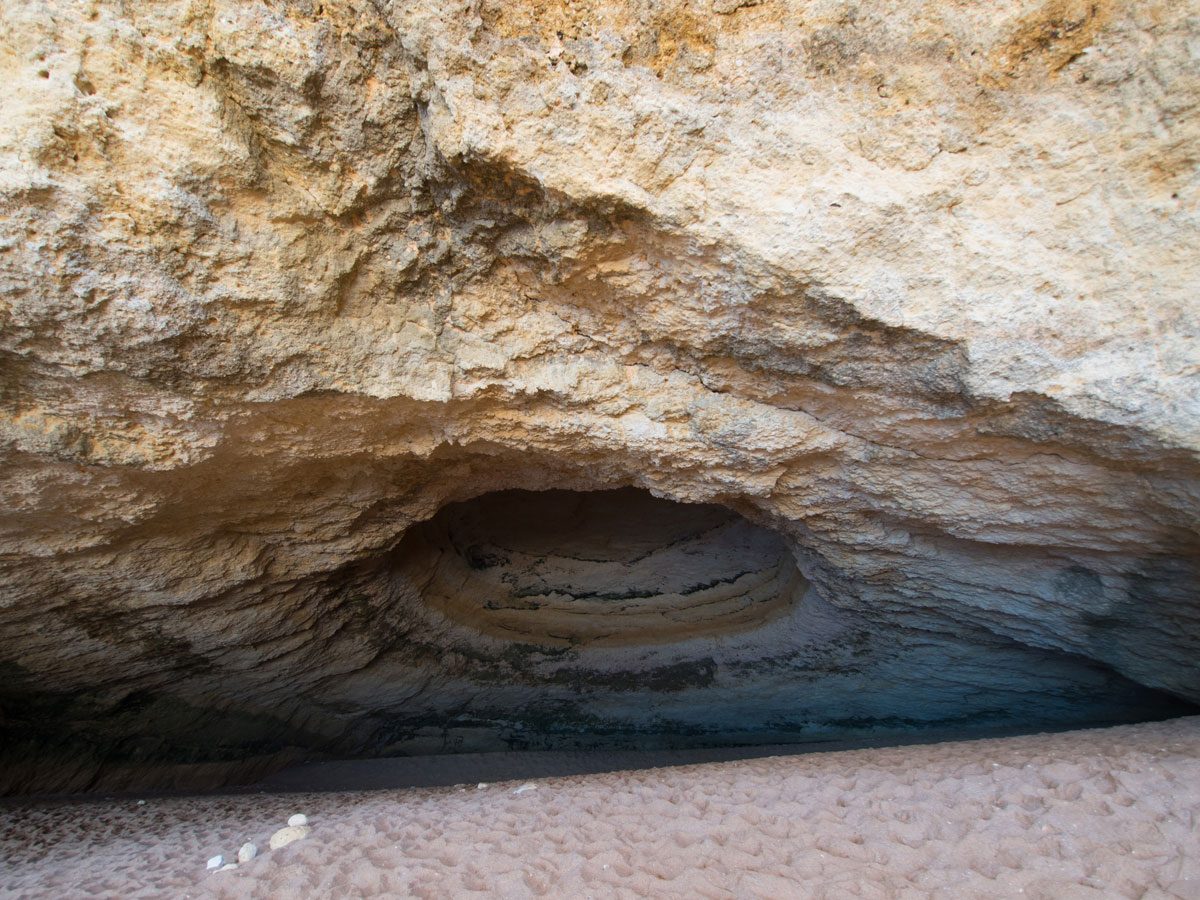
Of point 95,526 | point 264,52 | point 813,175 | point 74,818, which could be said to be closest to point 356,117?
point 264,52

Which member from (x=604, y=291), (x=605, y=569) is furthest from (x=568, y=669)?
(x=604, y=291)

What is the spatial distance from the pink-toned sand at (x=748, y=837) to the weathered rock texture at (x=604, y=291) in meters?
0.62

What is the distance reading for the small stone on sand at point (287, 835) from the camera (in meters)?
1.69

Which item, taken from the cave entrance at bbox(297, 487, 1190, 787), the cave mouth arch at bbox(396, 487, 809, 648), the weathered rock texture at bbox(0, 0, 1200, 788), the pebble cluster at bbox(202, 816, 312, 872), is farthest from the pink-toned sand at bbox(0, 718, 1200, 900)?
the cave mouth arch at bbox(396, 487, 809, 648)

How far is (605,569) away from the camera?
343cm

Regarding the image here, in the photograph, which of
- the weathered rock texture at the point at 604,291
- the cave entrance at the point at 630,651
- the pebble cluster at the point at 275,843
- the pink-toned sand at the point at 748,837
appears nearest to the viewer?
the weathered rock texture at the point at 604,291

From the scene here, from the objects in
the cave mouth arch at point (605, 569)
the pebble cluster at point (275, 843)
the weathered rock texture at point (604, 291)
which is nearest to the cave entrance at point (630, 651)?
the cave mouth arch at point (605, 569)

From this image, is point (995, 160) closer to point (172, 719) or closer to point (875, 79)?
point (875, 79)

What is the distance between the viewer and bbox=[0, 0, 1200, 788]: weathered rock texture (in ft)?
3.62

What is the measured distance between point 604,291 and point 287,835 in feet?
5.86

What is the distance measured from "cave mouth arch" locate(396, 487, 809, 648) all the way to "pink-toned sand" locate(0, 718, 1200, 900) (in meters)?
1.32

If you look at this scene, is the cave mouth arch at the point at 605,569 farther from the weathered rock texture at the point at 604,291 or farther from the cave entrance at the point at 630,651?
the weathered rock texture at the point at 604,291

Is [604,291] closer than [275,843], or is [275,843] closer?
[604,291]

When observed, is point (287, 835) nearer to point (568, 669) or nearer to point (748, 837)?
point (748, 837)
